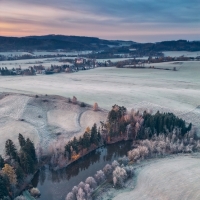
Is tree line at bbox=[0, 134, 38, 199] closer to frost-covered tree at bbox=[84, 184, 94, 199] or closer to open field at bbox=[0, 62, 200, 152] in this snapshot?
open field at bbox=[0, 62, 200, 152]

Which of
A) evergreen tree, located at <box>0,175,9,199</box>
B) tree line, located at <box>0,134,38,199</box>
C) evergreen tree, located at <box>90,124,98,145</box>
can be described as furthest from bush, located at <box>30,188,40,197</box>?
evergreen tree, located at <box>90,124,98,145</box>

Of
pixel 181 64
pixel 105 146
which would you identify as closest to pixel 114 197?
pixel 105 146

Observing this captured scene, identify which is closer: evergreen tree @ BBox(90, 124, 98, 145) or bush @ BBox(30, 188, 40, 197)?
bush @ BBox(30, 188, 40, 197)

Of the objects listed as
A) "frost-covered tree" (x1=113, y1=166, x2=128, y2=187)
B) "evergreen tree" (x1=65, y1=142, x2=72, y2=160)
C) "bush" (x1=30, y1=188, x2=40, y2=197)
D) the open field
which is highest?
the open field

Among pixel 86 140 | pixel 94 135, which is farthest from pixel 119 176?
pixel 94 135

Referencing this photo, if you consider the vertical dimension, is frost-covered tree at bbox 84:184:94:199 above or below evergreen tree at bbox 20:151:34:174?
below

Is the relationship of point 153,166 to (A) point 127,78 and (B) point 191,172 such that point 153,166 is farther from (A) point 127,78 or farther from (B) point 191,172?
(A) point 127,78
